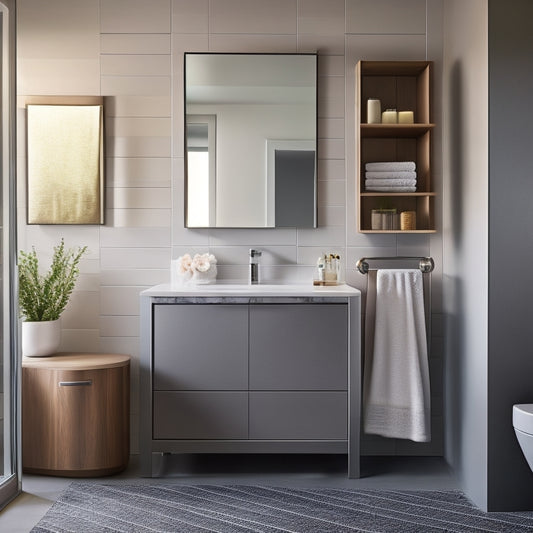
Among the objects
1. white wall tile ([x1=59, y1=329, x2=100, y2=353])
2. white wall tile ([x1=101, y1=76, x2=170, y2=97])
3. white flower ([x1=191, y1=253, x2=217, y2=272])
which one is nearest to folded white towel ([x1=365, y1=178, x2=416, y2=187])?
white flower ([x1=191, y1=253, x2=217, y2=272])

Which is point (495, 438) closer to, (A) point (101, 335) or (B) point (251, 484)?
(B) point (251, 484)

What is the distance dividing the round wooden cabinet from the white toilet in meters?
1.74

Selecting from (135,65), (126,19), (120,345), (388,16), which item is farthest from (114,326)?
(388,16)

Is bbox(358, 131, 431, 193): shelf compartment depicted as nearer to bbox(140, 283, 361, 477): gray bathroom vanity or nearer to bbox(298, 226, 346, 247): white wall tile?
bbox(298, 226, 346, 247): white wall tile

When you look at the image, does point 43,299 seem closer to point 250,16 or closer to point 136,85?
point 136,85

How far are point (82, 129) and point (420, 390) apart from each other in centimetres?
217

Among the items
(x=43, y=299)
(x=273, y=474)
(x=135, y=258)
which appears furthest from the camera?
(x=135, y=258)

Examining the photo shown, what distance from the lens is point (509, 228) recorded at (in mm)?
2576

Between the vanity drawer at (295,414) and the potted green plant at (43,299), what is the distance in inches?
41.5

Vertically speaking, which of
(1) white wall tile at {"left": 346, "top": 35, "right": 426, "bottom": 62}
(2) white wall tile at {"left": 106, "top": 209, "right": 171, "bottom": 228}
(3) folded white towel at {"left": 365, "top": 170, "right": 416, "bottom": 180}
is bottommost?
(2) white wall tile at {"left": 106, "top": 209, "right": 171, "bottom": 228}

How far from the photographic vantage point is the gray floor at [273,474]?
2914mm

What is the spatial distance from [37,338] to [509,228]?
2.21 meters

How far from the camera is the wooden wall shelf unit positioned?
3.24m

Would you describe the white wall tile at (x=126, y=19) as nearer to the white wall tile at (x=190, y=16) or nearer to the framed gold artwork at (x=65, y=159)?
the white wall tile at (x=190, y=16)
